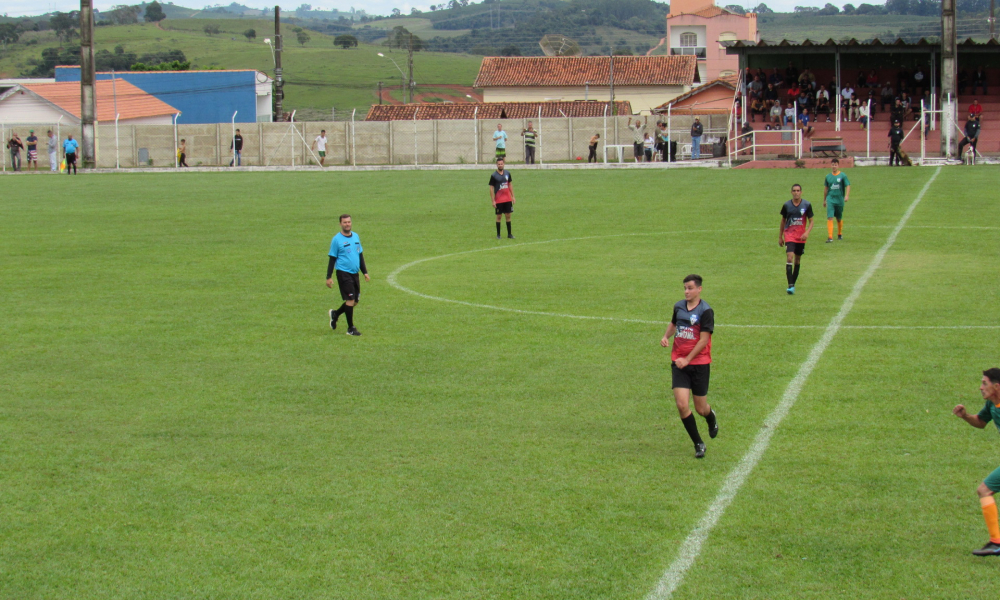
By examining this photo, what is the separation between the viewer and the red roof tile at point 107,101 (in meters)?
75.2

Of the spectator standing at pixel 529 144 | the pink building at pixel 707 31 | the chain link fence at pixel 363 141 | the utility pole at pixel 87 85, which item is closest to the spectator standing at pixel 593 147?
the chain link fence at pixel 363 141

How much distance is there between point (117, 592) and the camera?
24.0 ft

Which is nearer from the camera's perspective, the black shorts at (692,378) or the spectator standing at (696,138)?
the black shorts at (692,378)

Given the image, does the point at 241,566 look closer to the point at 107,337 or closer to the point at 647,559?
the point at 647,559

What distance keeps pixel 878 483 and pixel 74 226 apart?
25445 mm

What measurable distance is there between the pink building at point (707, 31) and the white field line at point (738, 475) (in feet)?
345

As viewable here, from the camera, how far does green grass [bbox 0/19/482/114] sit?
141500 mm

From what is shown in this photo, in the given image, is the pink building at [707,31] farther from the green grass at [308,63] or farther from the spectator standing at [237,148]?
the spectator standing at [237,148]

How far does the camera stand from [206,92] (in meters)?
98.8

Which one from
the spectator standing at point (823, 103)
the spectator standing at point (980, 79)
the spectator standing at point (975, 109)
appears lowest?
the spectator standing at point (975, 109)

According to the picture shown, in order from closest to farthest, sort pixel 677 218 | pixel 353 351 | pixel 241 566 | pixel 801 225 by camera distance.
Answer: pixel 241 566 → pixel 353 351 → pixel 801 225 → pixel 677 218

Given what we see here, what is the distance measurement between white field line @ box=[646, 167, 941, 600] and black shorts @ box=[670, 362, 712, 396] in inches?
31.0

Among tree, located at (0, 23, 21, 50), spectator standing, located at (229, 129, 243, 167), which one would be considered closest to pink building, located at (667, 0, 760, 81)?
spectator standing, located at (229, 129, 243, 167)

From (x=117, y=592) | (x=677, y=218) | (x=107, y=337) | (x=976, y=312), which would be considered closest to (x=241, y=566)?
(x=117, y=592)
